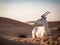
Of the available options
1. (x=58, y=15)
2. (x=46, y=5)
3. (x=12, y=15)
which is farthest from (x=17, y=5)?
(x=58, y=15)

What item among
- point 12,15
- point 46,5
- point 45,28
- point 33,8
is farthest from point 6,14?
point 45,28

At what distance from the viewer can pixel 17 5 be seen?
4.38 m

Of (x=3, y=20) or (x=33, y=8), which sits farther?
(x=3, y=20)

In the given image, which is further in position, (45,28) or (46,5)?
(46,5)

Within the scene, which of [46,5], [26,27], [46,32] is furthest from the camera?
[26,27]

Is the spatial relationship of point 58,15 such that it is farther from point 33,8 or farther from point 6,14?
point 6,14

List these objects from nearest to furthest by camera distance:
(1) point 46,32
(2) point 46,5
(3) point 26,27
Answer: (1) point 46,32 < (2) point 46,5 < (3) point 26,27

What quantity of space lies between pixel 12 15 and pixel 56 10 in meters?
1.13

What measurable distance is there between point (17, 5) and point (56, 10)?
973mm

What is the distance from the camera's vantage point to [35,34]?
3.67 m

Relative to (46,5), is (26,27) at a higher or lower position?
lower

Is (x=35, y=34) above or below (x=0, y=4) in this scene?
below

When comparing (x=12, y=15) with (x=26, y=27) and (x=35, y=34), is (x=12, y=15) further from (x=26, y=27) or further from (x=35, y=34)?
(x=35, y=34)

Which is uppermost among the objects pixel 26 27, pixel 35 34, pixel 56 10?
pixel 56 10
